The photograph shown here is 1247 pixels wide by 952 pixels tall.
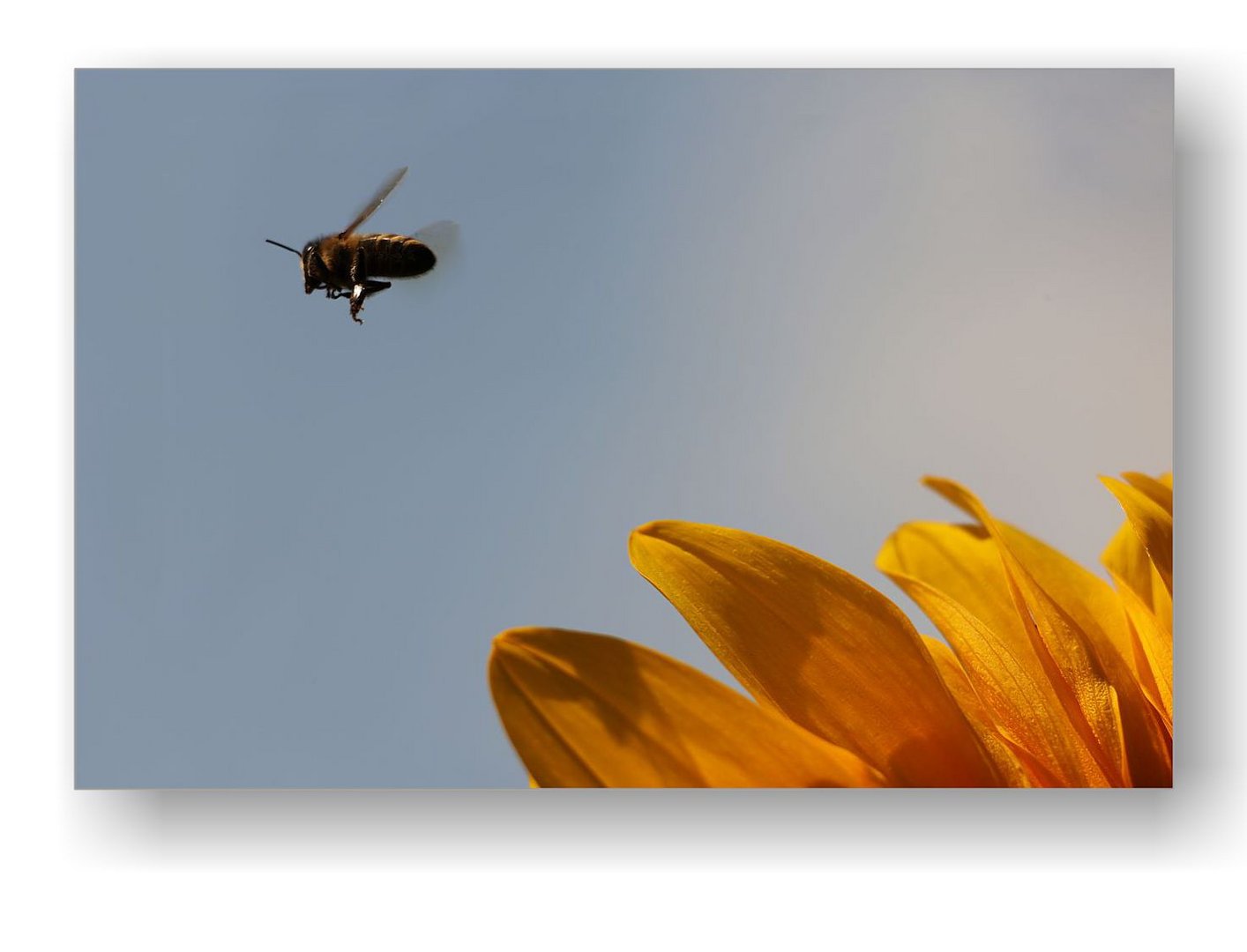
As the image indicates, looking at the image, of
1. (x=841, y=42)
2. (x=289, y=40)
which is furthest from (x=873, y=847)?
(x=289, y=40)

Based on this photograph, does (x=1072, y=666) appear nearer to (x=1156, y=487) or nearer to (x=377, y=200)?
(x=1156, y=487)

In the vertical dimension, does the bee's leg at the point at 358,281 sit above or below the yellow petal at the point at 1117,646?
above

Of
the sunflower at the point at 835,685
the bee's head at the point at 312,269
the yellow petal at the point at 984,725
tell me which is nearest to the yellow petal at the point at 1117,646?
the sunflower at the point at 835,685

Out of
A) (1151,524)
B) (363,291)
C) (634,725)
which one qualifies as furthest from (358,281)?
(1151,524)

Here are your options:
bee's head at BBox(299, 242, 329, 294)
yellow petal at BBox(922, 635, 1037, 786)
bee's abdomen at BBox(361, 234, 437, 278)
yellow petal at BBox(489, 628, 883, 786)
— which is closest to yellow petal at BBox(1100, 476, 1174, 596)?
yellow petal at BBox(922, 635, 1037, 786)

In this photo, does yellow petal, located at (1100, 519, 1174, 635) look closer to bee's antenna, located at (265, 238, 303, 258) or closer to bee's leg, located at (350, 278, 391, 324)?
bee's leg, located at (350, 278, 391, 324)

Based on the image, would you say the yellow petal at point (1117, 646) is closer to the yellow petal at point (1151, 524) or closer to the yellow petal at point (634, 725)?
the yellow petal at point (1151, 524)

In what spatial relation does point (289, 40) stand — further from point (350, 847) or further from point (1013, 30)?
point (350, 847)
